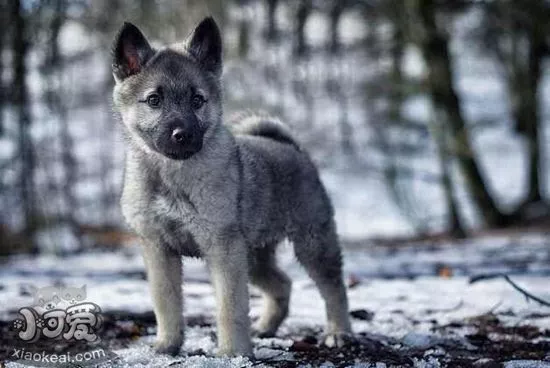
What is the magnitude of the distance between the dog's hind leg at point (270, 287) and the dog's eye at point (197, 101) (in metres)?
1.49

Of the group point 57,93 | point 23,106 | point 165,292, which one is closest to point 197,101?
point 165,292

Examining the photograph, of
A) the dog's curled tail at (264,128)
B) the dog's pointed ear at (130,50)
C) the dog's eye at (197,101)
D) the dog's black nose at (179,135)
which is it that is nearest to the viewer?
the dog's black nose at (179,135)

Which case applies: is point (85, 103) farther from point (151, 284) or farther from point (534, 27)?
point (151, 284)

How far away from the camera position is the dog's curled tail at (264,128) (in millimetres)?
6359

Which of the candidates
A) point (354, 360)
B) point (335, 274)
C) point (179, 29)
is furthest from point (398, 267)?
point (179, 29)

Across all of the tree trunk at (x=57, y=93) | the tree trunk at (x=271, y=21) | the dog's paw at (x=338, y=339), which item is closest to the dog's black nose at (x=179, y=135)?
the dog's paw at (x=338, y=339)

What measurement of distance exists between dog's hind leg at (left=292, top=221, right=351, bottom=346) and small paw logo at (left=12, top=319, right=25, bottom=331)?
6.88ft

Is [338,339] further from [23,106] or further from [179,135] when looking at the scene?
[23,106]

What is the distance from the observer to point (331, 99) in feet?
85.3

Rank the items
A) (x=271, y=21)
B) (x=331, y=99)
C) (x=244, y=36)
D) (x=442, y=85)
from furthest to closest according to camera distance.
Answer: (x=331, y=99) → (x=271, y=21) → (x=244, y=36) → (x=442, y=85)

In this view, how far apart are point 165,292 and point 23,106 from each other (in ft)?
30.1

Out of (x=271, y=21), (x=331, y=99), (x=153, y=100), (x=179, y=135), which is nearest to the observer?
(x=179, y=135)

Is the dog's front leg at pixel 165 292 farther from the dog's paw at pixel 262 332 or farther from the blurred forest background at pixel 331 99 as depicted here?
the blurred forest background at pixel 331 99

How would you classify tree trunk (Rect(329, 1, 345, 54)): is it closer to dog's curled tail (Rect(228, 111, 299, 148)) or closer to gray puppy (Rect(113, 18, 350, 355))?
dog's curled tail (Rect(228, 111, 299, 148))
